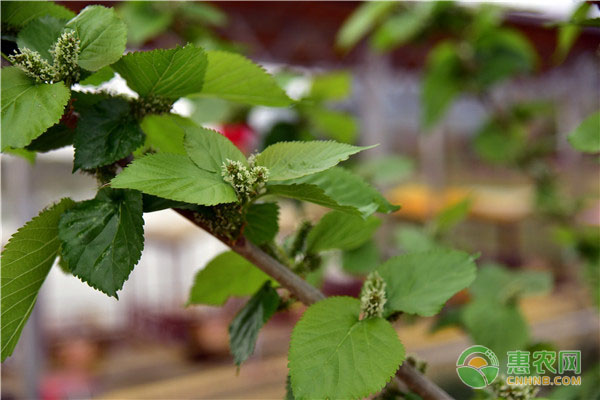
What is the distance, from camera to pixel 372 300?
0.69 feet

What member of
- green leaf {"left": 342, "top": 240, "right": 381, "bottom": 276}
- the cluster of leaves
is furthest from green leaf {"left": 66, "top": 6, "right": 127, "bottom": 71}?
→ green leaf {"left": 342, "top": 240, "right": 381, "bottom": 276}

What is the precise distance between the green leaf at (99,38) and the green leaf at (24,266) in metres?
0.05

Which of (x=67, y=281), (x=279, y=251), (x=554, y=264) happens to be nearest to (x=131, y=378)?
(x=67, y=281)

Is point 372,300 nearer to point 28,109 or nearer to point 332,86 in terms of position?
point 28,109

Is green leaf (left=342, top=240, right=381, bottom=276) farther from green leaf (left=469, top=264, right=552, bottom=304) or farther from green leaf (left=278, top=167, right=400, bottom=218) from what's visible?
green leaf (left=278, top=167, right=400, bottom=218)

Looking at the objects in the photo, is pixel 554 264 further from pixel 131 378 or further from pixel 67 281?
pixel 67 281

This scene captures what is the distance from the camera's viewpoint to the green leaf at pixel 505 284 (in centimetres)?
44

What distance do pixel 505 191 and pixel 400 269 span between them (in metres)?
2.81

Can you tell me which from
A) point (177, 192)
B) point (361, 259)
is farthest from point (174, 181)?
point (361, 259)

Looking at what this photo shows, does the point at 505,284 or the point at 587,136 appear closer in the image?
the point at 587,136

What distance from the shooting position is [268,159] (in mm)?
194

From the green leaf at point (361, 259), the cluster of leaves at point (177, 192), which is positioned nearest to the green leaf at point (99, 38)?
the cluster of leaves at point (177, 192)

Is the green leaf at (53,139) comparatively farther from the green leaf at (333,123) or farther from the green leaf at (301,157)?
the green leaf at (333,123)

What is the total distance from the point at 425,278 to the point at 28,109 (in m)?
0.15
